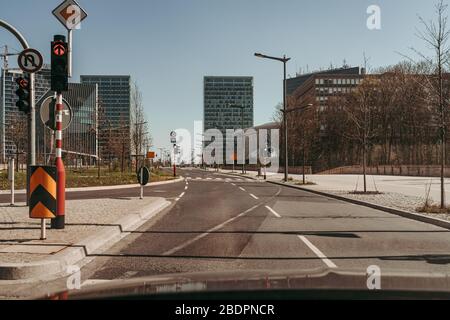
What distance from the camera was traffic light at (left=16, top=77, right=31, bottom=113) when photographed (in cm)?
1258

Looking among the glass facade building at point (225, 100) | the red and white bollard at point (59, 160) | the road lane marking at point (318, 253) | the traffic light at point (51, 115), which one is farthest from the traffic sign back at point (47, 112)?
the glass facade building at point (225, 100)

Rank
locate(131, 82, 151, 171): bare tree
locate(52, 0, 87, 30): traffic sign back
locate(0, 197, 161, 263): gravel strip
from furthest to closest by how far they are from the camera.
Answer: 1. locate(131, 82, 151, 171): bare tree
2. locate(52, 0, 87, 30): traffic sign back
3. locate(0, 197, 161, 263): gravel strip

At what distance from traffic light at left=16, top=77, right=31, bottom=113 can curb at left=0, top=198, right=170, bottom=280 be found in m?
4.43

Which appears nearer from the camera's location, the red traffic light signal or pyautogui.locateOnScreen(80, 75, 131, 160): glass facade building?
the red traffic light signal

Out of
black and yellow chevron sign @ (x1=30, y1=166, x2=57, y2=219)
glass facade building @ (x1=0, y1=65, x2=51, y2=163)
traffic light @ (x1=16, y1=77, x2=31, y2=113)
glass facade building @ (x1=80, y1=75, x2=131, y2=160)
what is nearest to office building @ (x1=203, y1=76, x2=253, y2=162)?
glass facade building @ (x1=80, y1=75, x2=131, y2=160)

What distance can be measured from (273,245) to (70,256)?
345 cm

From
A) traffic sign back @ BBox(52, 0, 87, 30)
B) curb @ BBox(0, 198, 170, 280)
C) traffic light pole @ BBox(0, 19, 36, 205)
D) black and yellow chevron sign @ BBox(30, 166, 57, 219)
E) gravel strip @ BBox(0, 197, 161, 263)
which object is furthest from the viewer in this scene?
traffic light pole @ BBox(0, 19, 36, 205)

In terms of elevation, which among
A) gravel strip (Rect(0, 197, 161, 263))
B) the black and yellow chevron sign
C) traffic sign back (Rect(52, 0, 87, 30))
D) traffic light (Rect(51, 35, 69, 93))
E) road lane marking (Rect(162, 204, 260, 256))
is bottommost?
road lane marking (Rect(162, 204, 260, 256))

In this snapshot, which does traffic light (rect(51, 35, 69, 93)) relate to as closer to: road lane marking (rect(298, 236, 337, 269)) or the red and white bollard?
the red and white bollard

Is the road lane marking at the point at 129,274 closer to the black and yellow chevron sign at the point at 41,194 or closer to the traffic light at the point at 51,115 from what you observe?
the black and yellow chevron sign at the point at 41,194

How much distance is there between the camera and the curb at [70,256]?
18.9ft

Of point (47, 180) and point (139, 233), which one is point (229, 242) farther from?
point (47, 180)

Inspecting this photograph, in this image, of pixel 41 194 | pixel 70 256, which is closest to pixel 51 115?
pixel 41 194

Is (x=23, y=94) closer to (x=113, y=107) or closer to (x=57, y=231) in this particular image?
(x=57, y=231)
